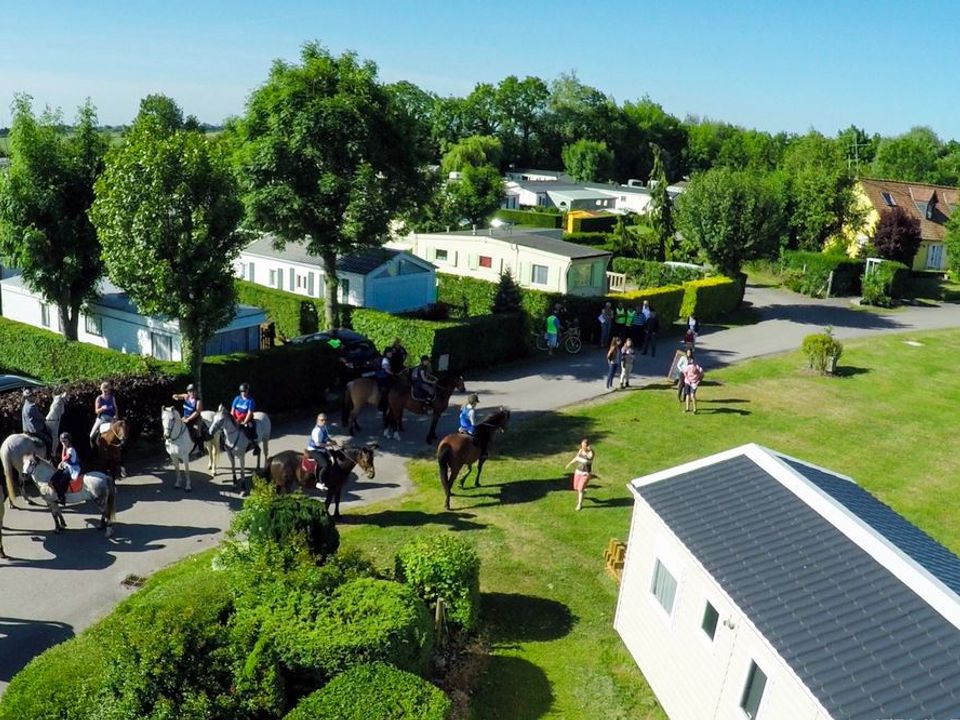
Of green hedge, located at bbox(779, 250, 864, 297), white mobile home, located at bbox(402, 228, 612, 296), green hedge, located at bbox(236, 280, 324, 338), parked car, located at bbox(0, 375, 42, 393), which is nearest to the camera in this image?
parked car, located at bbox(0, 375, 42, 393)

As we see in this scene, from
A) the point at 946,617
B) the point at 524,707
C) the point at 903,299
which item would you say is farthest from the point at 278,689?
the point at 903,299

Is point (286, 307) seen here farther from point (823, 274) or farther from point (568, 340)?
point (823, 274)

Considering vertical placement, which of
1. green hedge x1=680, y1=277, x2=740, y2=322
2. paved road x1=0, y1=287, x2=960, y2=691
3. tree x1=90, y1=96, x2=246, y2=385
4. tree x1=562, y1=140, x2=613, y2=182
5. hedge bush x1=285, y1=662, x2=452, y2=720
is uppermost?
tree x1=562, y1=140, x2=613, y2=182

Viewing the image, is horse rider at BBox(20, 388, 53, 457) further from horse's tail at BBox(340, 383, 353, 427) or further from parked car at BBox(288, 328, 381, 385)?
parked car at BBox(288, 328, 381, 385)

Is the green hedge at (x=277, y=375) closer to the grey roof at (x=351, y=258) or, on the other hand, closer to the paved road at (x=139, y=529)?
the paved road at (x=139, y=529)

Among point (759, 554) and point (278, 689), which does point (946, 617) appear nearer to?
point (759, 554)

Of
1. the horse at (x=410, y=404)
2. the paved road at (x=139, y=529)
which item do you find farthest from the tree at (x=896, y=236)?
the horse at (x=410, y=404)

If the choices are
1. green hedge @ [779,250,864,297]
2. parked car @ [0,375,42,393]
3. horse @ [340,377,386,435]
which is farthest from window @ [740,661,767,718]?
green hedge @ [779,250,864,297]
